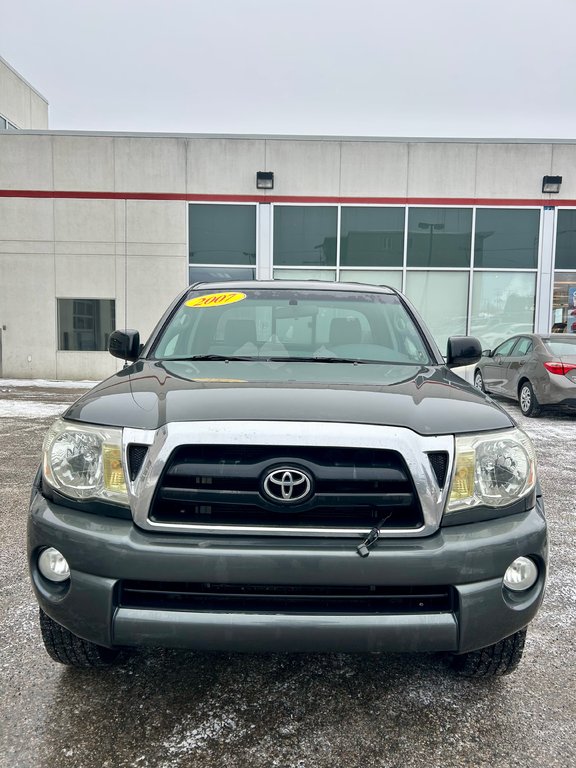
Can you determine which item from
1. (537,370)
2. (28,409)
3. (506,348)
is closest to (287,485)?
(537,370)

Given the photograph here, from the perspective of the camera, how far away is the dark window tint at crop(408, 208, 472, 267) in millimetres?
14367

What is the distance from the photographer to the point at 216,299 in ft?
12.1

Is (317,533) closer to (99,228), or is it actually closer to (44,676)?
(44,676)

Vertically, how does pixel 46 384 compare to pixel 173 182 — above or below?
below

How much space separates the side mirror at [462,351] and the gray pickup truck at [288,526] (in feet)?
4.03

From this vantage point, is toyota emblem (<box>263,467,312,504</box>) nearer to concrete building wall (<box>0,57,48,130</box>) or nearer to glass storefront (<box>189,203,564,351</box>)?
glass storefront (<box>189,203,564,351</box>)

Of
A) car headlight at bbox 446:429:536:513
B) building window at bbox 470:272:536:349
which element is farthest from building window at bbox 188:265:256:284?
car headlight at bbox 446:429:536:513

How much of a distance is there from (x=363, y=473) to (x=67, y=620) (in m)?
1.11

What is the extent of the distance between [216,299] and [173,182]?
457 inches

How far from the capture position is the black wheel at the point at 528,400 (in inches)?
364

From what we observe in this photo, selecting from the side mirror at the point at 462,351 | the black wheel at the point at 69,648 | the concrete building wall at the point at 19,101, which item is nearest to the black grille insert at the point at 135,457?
the black wheel at the point at 69,648

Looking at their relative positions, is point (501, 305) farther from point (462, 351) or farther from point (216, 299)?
point (216, 299)

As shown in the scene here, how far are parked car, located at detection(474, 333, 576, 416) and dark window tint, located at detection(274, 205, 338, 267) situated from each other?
17.5 ft

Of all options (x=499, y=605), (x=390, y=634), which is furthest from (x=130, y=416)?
(x=499, y=605)
